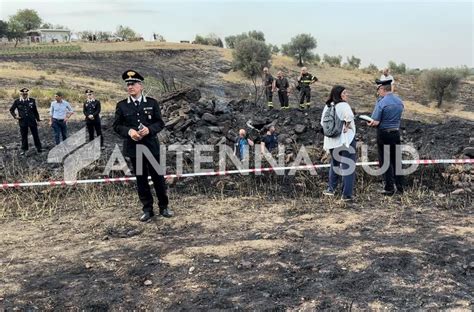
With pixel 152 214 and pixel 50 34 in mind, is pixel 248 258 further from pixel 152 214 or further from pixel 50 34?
pixel 50 34

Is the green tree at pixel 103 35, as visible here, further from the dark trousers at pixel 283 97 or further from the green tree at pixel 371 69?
the dark trousers at pixel 283 97

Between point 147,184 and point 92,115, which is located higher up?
point 92,115

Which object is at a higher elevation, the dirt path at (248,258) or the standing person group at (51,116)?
the standing person group at (51,116)

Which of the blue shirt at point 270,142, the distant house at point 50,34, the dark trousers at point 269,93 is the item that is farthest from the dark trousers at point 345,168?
the distant house at point 50,34

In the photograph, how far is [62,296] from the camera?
14.9 ft

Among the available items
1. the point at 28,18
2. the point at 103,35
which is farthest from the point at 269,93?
the point at 28,18

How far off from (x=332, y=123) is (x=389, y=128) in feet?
3.04

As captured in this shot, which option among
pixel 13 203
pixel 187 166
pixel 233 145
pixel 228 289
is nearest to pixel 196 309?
pixel 228 289

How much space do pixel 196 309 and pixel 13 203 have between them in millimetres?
4622

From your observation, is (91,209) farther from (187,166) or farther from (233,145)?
(233,145)

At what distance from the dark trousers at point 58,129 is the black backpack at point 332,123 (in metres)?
7.71

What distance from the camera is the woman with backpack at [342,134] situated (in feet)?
23.4

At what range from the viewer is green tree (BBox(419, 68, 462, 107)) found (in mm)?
36219

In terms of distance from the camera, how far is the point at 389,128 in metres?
7.45
